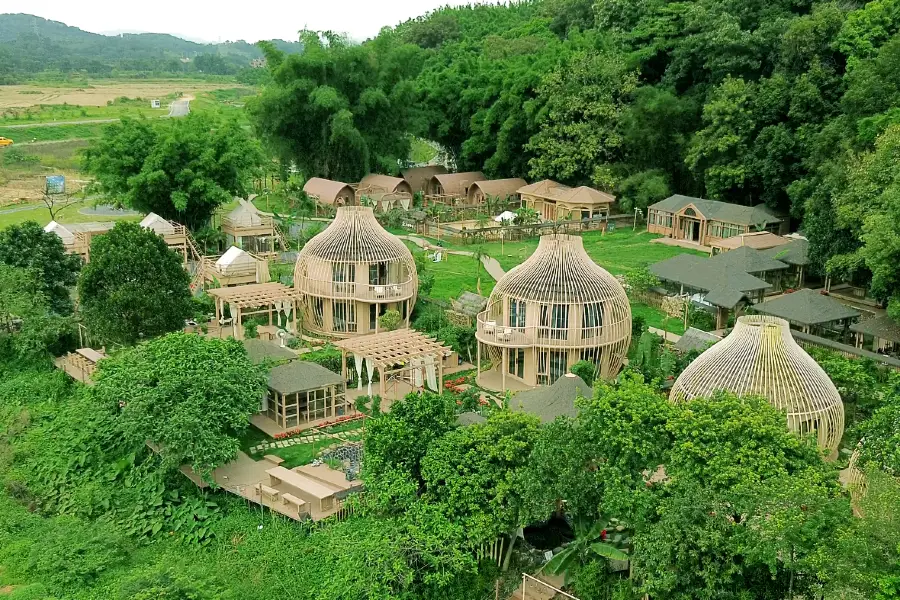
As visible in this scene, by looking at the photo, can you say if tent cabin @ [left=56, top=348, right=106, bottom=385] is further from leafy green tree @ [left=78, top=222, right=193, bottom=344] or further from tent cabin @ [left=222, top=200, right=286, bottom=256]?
tent cabin @ [left=222, top=200, right=286, bottom=256]

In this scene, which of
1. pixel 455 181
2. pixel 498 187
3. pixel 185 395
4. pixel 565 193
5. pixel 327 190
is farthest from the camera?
pixel 455 181

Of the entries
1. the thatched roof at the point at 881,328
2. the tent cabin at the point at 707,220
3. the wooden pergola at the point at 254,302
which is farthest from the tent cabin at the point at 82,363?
the tent cabin at the point at 707,220

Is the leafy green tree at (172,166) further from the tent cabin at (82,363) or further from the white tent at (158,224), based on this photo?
the tent cabin at (82,363)

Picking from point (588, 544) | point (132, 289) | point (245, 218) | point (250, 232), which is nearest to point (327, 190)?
point (245, 218)

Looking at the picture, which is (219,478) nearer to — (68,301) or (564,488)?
(564,488)

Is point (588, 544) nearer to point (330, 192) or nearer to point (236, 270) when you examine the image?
point (236, 270)
